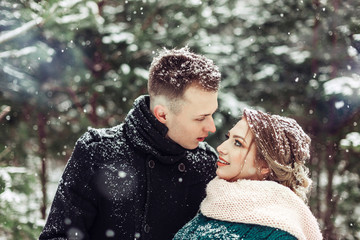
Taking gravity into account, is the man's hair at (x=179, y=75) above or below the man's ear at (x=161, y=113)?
above

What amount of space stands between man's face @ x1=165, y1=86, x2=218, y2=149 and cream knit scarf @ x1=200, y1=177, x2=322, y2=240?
1.24ft

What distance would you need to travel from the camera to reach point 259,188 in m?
2.05

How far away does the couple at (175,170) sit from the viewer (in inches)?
82.4

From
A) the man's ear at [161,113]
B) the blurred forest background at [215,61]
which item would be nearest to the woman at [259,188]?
the man's ear at [161,113]

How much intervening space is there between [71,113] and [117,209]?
361 centimetres

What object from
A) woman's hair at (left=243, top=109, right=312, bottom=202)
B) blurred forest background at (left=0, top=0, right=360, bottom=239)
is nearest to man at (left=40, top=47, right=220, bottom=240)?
woman's hair at (left=243, top=109, right=312, bottom=202)

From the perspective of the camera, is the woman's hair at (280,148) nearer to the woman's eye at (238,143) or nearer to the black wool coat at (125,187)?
the woman's eye at (238,143)

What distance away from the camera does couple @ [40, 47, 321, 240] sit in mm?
2094

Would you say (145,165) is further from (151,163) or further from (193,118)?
(193,118)

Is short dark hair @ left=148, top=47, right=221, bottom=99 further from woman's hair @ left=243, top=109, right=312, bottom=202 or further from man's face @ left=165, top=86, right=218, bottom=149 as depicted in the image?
woman's hair @ left=243, top=109, right=312, bottom=202

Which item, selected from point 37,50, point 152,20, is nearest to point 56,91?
point 37,50

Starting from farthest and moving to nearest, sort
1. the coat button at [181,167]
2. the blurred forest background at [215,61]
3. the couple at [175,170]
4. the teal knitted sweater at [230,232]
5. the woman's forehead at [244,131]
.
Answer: the blurred forest background at [215,61], the coat button at [181,167], the woman's forehead at [244,131], the couple at [175,170], the teal knitted sweater at [230,232]

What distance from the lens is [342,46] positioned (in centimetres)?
485

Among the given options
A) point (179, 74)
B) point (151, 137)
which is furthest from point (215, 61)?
point (151, 137)
